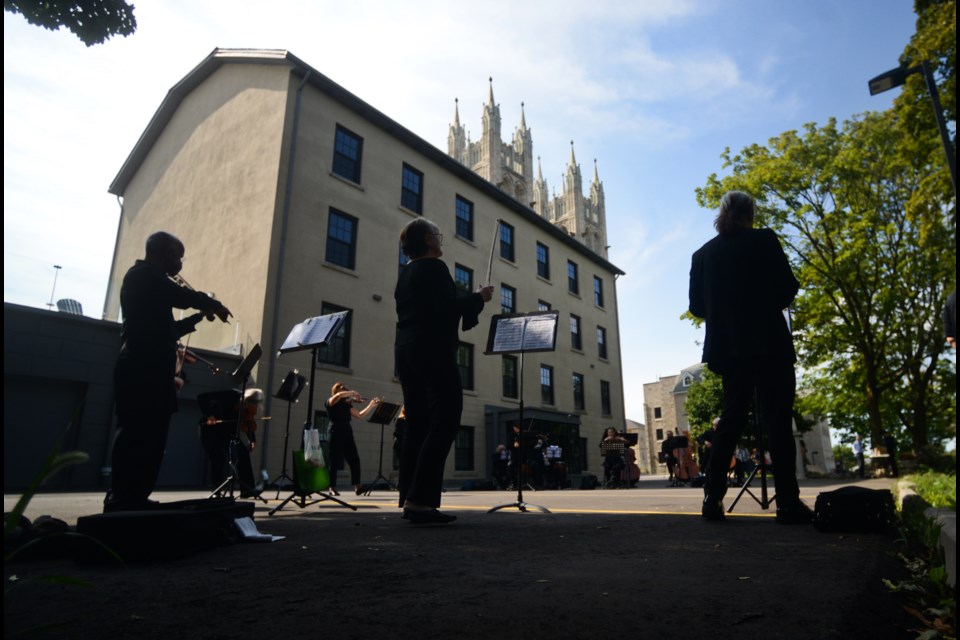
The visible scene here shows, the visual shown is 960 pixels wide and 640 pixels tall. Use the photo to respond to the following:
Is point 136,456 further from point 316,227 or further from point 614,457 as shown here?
point 614,457

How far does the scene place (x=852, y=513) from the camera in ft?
10.1

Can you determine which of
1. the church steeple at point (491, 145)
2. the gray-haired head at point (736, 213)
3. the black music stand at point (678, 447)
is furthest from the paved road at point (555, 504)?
the church steeple at point (491, 145)

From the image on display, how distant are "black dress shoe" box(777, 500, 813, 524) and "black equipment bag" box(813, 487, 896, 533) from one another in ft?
1.45

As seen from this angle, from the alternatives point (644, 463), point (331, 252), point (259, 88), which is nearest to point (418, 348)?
point (331, 252)

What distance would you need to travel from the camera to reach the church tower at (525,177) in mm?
49625

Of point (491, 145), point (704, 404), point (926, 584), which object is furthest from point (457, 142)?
point (926, 584)

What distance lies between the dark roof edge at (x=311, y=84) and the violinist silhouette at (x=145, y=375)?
1729 cm

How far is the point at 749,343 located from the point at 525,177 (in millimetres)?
50898

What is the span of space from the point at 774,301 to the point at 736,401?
28.8 inches

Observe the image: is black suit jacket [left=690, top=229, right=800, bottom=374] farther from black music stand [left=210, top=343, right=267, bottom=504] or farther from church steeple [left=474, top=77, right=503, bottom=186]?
church steeple [left=474, top=77, right=503, bottom=186]

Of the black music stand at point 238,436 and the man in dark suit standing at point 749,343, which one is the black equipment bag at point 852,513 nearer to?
the man in dark suit standing at point 749,343

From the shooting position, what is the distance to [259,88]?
20.1m

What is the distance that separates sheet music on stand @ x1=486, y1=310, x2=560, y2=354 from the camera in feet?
19.7

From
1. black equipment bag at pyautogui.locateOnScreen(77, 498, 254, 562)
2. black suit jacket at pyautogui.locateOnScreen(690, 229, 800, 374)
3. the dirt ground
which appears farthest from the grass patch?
black equipment bag at pyautogui.locateOnScreen(77, 498, 254, 562)
